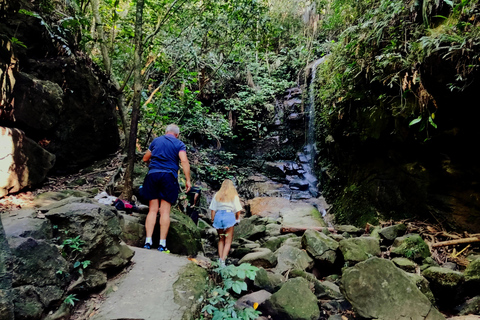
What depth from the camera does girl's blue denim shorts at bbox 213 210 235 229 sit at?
4512mm

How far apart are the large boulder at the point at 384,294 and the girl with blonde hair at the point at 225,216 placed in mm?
1906

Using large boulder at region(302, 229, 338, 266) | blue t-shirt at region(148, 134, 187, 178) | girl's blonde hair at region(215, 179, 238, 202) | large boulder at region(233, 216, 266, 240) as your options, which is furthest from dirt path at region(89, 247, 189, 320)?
large boulder at region(233, 216, 266, 240)

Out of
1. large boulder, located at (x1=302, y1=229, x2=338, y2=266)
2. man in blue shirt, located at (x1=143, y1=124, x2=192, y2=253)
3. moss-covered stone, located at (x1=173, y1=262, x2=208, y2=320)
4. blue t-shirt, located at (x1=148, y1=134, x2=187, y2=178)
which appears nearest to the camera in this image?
moss-covered stone, located at (x1=173, y1=262, x2=208, y2=320)

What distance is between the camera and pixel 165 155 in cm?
414

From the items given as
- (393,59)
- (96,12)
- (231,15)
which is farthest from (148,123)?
(393,59)

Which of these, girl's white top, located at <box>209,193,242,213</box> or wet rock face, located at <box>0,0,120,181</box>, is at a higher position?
wet rock face, located at <box>0,0,120,181</box>

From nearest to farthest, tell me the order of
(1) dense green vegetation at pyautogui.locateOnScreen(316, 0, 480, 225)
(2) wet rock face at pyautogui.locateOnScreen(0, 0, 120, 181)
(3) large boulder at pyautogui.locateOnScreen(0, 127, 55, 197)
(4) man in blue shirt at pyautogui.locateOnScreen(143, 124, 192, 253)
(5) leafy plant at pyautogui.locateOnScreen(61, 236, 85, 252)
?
1. (5) leafy plant at pyautogui.locateOnScreen(61, 236, 85, 252)
2. (3) large boulder at pyautogui.locateOnScreen(0, 127, 55, 197)
3. (4) man in blue shirt at pyautogui.locateOnScreen(143, 124, 192, 253)
4. (2) wet rock face at pyautogui.locateOnScreen(0, 0, 120, 181)
5. (1) dense green vegetation at pyautogui.locateOnScreen(316, 0, 480, 225)

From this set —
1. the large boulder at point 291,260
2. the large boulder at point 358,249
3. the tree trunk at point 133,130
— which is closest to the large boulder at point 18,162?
the tree trunk at point 133,130

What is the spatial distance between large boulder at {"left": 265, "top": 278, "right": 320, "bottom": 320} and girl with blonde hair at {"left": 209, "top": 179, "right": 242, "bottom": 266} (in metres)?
1.36

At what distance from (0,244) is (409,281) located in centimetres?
409

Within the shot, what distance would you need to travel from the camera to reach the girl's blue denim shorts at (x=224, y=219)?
4512 millimetres

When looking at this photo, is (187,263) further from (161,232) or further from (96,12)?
(96,12)

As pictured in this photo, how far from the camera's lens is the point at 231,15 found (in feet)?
21.6

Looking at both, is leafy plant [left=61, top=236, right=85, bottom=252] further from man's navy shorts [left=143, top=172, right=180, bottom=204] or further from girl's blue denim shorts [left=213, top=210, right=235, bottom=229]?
girl's blue denim shorts [left=213, top=210, right=235, bottom=229]
